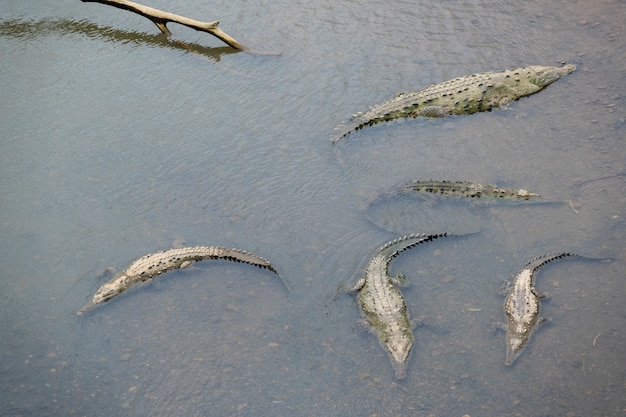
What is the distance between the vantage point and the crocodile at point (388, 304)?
226 inches

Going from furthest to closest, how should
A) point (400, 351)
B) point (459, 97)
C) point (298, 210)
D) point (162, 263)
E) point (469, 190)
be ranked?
1. point (459, 97)
2. point (298, 210)
3. point (469, 190)
4. point (162, 263)
5. point (400, 351)

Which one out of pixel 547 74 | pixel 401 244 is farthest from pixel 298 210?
pixel 547 74

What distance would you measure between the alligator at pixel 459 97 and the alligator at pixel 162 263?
2.38m

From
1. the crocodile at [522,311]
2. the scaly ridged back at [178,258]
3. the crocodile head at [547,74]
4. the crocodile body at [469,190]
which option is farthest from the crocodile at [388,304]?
the crocodile head at [547,74]

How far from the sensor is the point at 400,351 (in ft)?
18.7

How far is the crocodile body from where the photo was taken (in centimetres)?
691

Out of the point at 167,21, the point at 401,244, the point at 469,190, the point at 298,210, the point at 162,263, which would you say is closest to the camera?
the point at 401,244

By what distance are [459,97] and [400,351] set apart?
4.00 meters

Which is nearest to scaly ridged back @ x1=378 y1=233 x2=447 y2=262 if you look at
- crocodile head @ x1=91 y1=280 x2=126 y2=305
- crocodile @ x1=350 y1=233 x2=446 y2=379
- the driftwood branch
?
crocodile @ x1=350 y1=233 x2=446 y2=379

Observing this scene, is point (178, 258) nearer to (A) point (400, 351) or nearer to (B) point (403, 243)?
(B) point (403, 243)

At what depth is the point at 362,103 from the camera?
8.57m

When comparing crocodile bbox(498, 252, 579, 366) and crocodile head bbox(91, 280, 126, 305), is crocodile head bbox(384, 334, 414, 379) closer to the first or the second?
crocodile bbox(498, 252, 579, 366)

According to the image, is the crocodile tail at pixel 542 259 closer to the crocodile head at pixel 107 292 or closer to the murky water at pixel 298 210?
the murky water at pixel 298 210

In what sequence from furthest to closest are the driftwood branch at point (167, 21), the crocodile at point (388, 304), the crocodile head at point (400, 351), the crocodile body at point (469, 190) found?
the driftwood branch at point (167, 21), the crocodile body at point (469, 190), the crocodile at point (388, 304), the crocodile head at point (400, 351)
